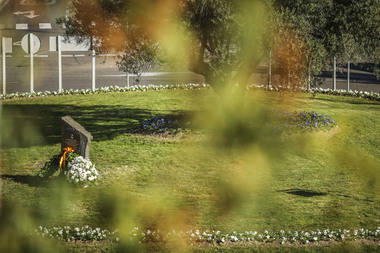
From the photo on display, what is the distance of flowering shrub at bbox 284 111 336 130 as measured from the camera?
17.0 metres

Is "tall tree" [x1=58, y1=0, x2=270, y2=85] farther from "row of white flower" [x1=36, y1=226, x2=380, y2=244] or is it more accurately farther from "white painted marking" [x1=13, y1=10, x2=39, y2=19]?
"white painted marking" [x1=13, y1=10, x2=39, y2=19]

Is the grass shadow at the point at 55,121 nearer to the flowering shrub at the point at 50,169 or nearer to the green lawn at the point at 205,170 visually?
the green lawn at the point at 205,170

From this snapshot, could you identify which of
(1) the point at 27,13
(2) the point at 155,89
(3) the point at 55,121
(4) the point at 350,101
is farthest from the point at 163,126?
(1) the point at 27,13

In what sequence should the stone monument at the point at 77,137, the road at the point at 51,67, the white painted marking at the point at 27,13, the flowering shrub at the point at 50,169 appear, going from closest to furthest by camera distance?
the flowering shrub at the point at 50,169, the stone monument at the point at 77,137, the road at the point at 51,67, the white painted marking at the point at 27,13

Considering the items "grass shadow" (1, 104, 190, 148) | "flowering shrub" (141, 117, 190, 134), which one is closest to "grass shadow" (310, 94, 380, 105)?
"grass shadow" (1, 104, 190, 148)

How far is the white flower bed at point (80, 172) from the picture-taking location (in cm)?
1209

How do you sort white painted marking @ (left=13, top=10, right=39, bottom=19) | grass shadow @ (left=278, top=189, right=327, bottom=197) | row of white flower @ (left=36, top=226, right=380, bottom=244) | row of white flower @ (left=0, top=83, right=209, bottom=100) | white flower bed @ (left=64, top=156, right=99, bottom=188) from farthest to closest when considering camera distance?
white painted marking @ (left=13, top=10, right=39, bottom=19), row of white flower @ (left=0, top=83, right=209, bottom=100), white flower bed @ (left=64, top=156, right=99, bottom=188), grass shadow @ (left=278, top=189, right=327, bottom=197), row of white flower @ (left=36, top=226, right=380, bottom=244)

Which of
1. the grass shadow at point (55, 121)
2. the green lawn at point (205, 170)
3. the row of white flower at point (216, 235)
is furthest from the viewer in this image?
the grass shadow at point (55, 121)

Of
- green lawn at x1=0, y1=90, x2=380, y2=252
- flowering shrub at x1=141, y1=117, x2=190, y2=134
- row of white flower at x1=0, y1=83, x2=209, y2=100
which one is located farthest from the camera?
row of white flower at x1=0, y1=83, x2=209, y2=100

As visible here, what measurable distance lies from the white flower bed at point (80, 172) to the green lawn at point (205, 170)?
8.5 inches

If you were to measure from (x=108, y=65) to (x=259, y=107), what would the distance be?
60.5 ft

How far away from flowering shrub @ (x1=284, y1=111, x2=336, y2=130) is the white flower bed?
6854 mm

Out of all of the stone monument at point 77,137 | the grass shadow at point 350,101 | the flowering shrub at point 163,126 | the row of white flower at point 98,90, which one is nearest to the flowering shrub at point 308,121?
the flowering shrub at point 163,126

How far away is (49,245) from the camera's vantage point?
29.2 feet
